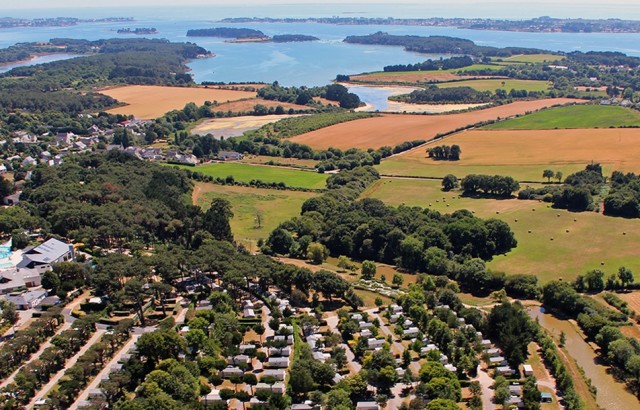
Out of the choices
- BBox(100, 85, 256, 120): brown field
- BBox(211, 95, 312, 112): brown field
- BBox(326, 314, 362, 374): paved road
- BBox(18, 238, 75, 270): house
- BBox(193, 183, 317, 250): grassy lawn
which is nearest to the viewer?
BBox(326, 314, 362, 374): paved road

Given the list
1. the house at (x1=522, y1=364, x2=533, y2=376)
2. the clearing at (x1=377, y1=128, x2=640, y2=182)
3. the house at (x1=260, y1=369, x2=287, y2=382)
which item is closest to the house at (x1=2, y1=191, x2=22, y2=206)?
the house at (x1=260, y1=369, x2=287, y2=382)

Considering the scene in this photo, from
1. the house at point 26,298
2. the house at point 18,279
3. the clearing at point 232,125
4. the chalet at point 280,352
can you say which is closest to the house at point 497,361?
the chalet at point 280,352

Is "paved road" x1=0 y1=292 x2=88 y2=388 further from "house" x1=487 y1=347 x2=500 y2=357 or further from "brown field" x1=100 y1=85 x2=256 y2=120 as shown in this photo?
"brown field" x1=100 y1=85 x2=256 y2=120

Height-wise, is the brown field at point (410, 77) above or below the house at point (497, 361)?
above

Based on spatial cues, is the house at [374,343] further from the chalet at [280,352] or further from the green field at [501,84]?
the green field at [501,84]

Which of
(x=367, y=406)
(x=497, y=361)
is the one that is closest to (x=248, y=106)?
(x=497, y=361)

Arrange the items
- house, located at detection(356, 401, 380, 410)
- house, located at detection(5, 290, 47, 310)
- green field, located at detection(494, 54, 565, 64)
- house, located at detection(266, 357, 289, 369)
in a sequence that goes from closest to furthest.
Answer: house, located at detection(356, 401, 380, 410) → house, located at detection(266, 357, 289, 369) → house, located at detection(5, 290, 47, 310) → green field, located at detection(494, 54, 565, 64)

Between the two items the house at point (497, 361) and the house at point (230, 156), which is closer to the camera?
the house at point (497, 361)
